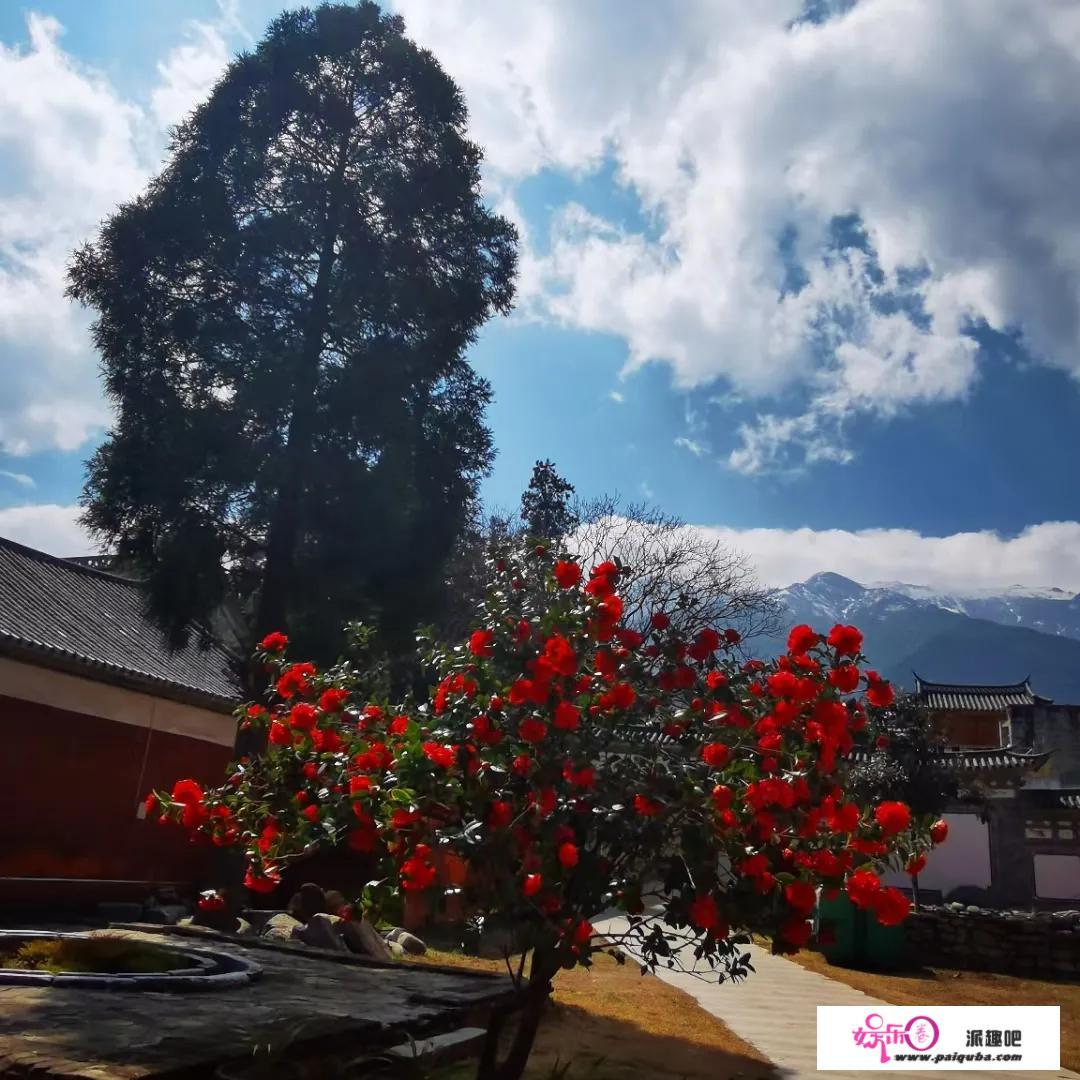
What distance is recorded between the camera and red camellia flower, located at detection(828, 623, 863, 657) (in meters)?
3.80

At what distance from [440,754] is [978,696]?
31180mm

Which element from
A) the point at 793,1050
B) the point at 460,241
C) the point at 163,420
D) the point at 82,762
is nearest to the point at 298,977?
the point at 793,1050

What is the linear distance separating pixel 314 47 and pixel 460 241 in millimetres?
3052

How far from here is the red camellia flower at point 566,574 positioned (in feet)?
12.9

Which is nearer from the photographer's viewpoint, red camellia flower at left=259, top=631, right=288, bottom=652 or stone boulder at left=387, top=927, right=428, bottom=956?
red camellia flower at left=259, top=631, right=288, bottom=652

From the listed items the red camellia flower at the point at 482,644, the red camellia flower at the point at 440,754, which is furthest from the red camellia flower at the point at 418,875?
the red camellia flower at the point at 482,644

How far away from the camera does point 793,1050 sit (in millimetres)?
6879

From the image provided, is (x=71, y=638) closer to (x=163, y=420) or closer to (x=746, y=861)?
(x=163, y=420)

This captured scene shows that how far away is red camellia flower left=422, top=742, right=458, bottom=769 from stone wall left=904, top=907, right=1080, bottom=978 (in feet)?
46.2

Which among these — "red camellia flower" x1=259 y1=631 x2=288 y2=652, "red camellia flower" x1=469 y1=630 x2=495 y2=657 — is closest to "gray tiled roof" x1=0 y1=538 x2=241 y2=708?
"red camellia flower" x1=259 y1=631 x2=288 y2=652

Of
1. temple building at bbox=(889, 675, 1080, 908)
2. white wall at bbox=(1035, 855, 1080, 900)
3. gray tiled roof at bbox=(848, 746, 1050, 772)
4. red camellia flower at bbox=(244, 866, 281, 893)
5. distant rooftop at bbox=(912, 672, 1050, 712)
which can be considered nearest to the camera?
red camellia flower at bbox=(244, 866, 281, 893)

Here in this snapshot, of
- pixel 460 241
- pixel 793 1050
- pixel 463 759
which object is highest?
pixel 460 241

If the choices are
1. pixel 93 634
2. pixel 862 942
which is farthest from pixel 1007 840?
pixel 93 634

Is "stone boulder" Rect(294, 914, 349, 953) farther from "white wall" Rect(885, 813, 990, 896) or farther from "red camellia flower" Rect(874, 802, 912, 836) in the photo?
"white wall" Rect(885, 813, 990, 896)
